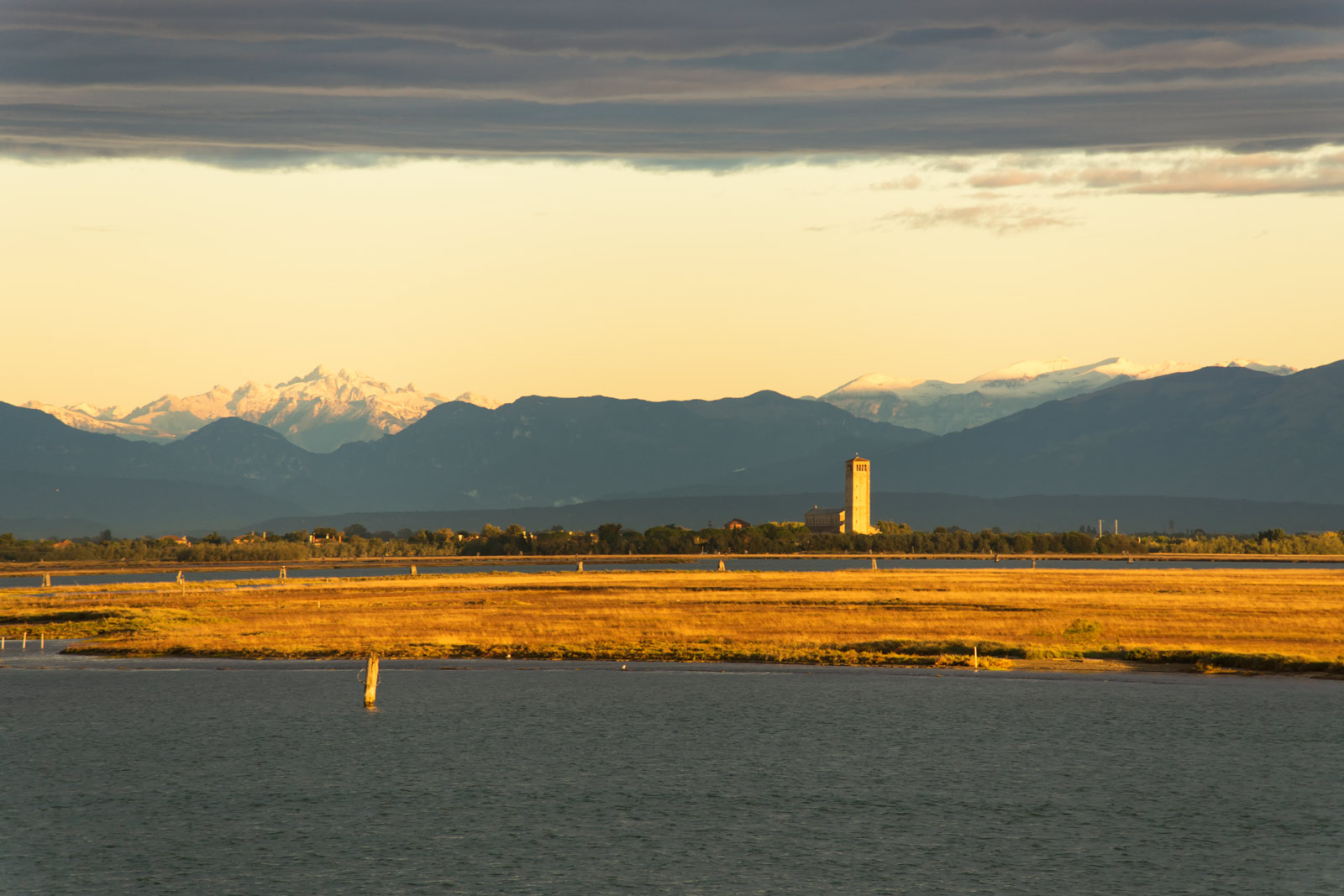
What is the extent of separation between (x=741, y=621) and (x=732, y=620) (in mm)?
1077

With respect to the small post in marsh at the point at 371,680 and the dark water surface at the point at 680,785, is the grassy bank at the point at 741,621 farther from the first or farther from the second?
the small post in marsh at the point at 371,680

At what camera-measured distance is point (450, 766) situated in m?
44.7

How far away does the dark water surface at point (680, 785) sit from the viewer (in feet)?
105

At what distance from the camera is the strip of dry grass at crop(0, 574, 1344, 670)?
73500mm

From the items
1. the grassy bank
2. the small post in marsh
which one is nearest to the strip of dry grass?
the grassy bank

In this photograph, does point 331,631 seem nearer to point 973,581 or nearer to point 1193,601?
point 1193,601

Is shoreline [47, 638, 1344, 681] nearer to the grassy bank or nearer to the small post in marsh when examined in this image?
the grassy bank

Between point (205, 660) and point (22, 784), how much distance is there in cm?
3241

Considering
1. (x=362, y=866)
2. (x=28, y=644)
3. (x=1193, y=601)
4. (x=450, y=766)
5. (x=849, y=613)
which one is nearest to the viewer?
(x=362, y=866)

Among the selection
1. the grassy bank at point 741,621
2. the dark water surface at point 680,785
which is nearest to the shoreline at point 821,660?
the grassy bank at point 741,621

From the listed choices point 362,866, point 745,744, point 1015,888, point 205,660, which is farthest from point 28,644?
point 1015,888

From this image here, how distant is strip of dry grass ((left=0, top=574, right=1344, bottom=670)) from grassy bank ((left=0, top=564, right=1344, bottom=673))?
216mm

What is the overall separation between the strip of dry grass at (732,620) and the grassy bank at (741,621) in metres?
0.22

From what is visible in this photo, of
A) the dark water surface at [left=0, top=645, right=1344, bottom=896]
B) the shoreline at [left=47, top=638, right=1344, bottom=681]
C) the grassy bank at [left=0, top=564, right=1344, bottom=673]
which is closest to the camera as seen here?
the dark water surface at [left=0, top=645, right=1344, bottom=896]
